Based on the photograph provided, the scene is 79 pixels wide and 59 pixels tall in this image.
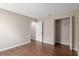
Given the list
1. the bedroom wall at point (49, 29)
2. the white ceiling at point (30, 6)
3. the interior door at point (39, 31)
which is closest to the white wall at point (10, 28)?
the white ceiling at point (30, 6)

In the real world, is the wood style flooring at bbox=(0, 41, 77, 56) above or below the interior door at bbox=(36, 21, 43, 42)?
below

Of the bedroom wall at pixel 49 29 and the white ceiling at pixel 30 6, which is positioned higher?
the white ceiling at pixel 30 6

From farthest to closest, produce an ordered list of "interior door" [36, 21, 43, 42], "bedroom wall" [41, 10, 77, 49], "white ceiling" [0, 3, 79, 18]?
"interior door" [36, 21, 43, 42] → "bedroom wall" [41, 10, 77, 49] → "white ceiling" [0, 3, 79, 18]

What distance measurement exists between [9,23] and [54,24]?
90.3 inches

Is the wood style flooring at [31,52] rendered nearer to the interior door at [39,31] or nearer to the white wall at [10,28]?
the white wall at [10,28]

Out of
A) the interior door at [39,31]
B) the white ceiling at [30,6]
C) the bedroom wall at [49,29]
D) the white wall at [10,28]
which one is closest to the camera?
the white ceiling at [30,6]

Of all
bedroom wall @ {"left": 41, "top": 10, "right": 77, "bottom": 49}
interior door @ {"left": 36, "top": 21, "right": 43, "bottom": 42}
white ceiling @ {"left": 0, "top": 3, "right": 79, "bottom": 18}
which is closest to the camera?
white ceiling @ {"left": 0, "top": 3, "right": 79, "bottom": 18}

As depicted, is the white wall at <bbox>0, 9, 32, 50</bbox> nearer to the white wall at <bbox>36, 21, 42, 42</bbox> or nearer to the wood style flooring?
the wood style flooring

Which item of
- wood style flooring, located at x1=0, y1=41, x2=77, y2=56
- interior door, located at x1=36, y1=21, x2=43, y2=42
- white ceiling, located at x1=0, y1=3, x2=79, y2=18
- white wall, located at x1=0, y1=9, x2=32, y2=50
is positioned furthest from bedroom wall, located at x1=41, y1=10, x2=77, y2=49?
white wall, located at x1=0, y1=9, x2=32, y2=50

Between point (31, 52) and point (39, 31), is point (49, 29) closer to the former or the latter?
point (39, 31)

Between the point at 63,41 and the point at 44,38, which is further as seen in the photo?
the point at 44,38

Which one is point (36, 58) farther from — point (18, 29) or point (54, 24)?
point (54, 24)

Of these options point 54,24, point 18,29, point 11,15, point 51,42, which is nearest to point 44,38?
point 51,42

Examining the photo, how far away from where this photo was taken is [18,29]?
1.86m
